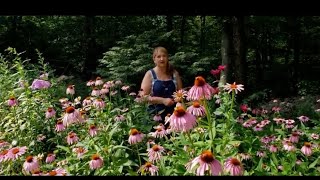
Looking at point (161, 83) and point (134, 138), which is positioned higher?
point (161, 83)

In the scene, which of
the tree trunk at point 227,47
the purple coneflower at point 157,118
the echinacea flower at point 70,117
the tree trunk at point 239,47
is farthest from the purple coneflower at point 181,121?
the tree trunk at point 227,47

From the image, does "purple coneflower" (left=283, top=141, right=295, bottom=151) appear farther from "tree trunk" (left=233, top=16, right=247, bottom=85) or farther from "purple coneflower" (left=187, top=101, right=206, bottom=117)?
"tree trunk" (left=233, top=16, right=247, bottom=85)

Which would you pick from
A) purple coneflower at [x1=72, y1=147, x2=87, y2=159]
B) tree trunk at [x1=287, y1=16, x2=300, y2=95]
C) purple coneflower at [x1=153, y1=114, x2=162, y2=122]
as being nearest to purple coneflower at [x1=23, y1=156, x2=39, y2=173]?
purple coneflower at [x1=72, y1=147, x2=87, y2=159]

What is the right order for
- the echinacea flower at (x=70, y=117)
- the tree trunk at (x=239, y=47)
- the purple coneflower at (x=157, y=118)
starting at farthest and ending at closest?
the tree trunk at (x=239, y=47) < the purple coneflower at (x=157, y=118) < the echinacea flower at (x=70, y=117)

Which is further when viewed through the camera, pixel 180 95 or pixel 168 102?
pixel 168 102

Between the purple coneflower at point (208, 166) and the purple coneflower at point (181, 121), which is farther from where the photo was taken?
the purple coneflower at point (181, 121)

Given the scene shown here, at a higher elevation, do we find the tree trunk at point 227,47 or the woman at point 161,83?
the tree trunk at point 227,47

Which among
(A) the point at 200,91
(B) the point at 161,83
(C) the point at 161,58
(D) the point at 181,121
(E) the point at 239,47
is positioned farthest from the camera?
(E) the point at 239,47

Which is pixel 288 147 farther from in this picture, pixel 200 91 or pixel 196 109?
pixel 200 91

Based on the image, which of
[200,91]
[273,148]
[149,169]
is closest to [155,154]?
[149,169]

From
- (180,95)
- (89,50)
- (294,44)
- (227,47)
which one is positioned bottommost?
(180,95)

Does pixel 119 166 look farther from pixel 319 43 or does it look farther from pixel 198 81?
pixel 319 43

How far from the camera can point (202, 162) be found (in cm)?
156

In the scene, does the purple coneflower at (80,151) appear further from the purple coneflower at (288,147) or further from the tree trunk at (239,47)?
the tree trunk at (239,47)
